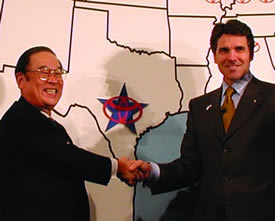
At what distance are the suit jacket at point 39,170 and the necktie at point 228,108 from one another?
21.7 inches

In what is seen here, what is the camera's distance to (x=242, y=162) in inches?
65.1

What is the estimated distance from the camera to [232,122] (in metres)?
1.70

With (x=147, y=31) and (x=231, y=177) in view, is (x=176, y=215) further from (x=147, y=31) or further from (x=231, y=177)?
(x=147, y=31)

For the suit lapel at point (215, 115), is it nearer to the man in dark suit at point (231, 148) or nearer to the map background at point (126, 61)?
the man in dark suit at point (231, 148)

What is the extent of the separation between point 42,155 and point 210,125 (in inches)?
27.4

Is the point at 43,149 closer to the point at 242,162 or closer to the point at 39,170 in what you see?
the point at 39,170

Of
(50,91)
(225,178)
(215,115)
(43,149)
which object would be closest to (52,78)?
(50,91)

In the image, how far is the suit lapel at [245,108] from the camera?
1680 millimetres

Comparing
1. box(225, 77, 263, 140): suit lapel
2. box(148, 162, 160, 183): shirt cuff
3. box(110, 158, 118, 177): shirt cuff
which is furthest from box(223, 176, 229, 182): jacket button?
box(110, 158, 118, 177): shirt cuff

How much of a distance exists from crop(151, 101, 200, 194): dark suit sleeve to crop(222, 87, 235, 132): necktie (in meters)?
0.18

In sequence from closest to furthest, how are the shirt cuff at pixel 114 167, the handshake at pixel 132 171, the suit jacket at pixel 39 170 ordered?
1. the suit jacket at pixel 39 170
2. the shirt cuff at pixel 114 167
3. the handshake at pixel 132 171

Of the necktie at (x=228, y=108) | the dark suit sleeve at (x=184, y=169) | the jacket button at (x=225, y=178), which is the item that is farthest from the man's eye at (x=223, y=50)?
the jacket button at (x=225, y=178)

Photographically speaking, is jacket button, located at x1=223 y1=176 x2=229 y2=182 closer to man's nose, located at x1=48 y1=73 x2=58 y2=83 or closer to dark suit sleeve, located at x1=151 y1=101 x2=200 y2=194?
dark suit sleeve, located at x1=151 y1=101 x2=200 y2=194

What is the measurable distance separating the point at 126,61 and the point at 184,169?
649 millimetres
